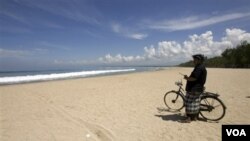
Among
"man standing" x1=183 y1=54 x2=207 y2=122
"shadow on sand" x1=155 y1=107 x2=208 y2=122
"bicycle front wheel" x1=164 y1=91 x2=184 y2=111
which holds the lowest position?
"shadow on sand" x1=155 y1=107 x2=208 y2=122

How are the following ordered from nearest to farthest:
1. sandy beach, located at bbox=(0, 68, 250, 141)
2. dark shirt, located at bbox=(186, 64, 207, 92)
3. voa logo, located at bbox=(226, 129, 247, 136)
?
voa logo, located at bbox=(226, 129, 247, 136)
sandy beach, located at bbox=(0, 68, 250, 141)
dark shirt, located at bbox=(186, 64, 207, 92)

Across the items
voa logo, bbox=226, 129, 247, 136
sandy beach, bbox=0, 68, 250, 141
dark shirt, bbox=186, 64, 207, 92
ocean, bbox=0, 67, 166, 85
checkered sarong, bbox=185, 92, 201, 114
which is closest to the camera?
voa logo, bbox=226, 129, 247, 136

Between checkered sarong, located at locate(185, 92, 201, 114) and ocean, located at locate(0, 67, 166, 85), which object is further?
ocean, located at locate(0, 67, 166, 85)

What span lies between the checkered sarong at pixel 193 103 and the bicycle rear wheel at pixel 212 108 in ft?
1.02

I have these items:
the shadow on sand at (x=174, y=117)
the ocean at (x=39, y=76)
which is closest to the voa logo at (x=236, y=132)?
the shadow on sand at (x=174, y=117)

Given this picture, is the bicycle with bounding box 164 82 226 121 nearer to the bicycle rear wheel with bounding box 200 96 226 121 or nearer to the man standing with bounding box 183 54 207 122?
the bicycle rear wheel with bounding box 200 96 226 121

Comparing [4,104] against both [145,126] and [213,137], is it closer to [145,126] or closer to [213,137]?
[145,126]

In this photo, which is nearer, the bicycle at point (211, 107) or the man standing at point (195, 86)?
the man standing at point (195, 86)

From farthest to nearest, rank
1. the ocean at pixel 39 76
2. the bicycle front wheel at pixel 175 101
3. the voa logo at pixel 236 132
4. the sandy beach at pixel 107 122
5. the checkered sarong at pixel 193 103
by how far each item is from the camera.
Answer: the ocean at pixel 39 76, the bicycle front wheel at pixel 175 101, the checkered sarong at pixel 193 103, the sandy beach at pixel 107 122, the voa logo at pixel 236 132

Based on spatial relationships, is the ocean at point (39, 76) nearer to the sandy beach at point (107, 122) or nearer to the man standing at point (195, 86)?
the sandy beach at point (107, 122)

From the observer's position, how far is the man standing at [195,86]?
640cm

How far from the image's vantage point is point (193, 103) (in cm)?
662

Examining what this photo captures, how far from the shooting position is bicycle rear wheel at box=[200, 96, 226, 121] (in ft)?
22.2

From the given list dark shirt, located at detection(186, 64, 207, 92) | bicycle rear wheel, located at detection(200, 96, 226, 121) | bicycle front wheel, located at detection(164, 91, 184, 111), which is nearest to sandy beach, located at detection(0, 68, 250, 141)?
bicycle rear wheel, located at detection(200, 96, 226, 121)
